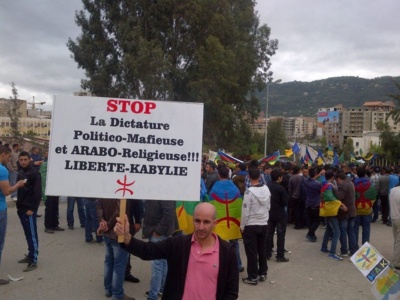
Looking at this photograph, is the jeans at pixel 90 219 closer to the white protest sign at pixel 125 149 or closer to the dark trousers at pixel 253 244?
the dark trousers at pixel 253 244

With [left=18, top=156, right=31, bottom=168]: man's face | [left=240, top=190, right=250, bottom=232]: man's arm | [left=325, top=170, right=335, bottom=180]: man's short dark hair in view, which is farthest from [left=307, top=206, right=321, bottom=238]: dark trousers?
[left=18, top=156, right=31, bottom=168]: man's face

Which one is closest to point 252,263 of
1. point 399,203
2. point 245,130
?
point 399,203

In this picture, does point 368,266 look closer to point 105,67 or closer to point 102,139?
point 102,139

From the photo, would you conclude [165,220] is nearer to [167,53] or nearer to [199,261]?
[199,261]

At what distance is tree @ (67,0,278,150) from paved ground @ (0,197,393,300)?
16555 millimetres

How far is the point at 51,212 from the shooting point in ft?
29.0

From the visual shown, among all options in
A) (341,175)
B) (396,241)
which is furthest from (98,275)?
(396,241)

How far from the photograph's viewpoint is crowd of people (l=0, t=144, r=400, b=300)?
2.72 meters

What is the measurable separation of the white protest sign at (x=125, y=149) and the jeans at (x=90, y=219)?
4882 mm

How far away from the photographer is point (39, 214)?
437 inches

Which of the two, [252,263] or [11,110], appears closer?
[252,263]

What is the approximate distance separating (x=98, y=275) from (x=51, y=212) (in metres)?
3.38

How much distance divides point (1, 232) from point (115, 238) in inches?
76.8

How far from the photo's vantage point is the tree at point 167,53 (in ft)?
77.1
